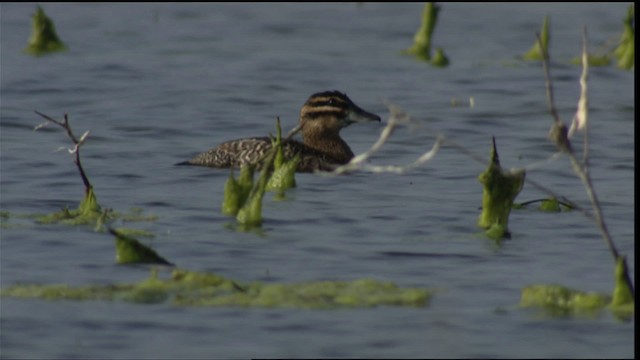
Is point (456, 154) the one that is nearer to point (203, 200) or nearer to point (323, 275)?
point (203, 200)

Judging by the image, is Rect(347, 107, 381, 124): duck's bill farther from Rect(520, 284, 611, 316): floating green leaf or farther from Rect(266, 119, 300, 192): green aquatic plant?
Rect(520, 284, 611, 316): floating green leaf

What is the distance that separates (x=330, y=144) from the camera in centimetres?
1858

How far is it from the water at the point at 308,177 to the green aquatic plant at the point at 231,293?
0.48 ft

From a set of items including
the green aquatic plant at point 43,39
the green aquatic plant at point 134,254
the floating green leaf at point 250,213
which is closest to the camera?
the green aquatic plant at point 134,254

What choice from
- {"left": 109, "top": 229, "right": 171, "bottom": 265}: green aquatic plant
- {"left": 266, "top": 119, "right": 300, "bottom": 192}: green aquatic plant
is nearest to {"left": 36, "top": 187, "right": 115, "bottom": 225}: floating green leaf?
{"left": 109, "top": 229, "right": 171, "bottom": 265}: green aquatic plant

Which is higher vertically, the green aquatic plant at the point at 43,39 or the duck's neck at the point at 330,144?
the green aquatic plant at the point at 43,39

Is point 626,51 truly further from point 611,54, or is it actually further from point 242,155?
point 242,155

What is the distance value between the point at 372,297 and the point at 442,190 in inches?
196

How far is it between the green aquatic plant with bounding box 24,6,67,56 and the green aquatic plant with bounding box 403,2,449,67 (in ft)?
14.9

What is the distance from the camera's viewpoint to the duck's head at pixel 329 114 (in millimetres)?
18516

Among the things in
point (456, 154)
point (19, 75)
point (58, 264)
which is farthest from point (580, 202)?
point (19, 75)

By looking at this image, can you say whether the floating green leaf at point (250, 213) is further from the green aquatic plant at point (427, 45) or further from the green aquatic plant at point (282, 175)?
the green aquatic plant at point (427, 45)

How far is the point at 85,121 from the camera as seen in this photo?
20.6 m

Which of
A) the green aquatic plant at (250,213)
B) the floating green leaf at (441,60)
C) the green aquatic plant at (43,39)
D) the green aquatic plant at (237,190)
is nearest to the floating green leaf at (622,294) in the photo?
the green aquatic plant at (237,190)
